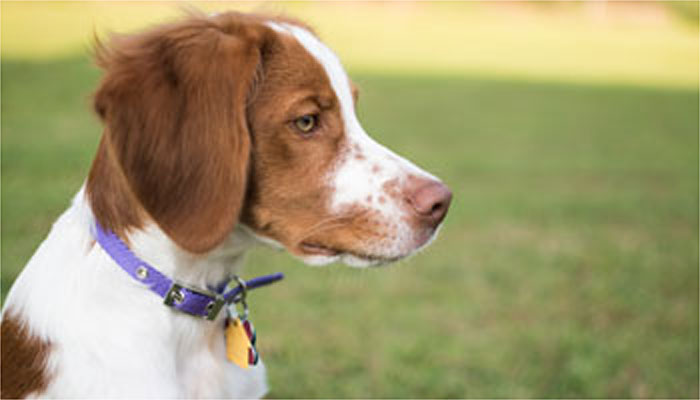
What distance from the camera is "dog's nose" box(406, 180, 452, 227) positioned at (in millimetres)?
2719

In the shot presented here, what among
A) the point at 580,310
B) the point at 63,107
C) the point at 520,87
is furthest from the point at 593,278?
the point at 520,87

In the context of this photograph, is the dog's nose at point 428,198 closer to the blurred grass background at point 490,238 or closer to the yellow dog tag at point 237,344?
the yellow dog tag at point 237,344

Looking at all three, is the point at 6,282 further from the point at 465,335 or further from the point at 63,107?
the point at 63,107

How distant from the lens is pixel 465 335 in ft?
17.5

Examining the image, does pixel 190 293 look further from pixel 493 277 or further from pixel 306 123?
pixel 493 277

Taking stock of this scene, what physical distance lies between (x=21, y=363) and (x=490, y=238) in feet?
17.6

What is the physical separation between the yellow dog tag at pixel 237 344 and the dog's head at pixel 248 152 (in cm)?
36

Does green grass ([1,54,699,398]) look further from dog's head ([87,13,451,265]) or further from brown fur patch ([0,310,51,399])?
brown fur patch ([0,310,51,399])

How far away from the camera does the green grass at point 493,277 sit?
15.5 feet

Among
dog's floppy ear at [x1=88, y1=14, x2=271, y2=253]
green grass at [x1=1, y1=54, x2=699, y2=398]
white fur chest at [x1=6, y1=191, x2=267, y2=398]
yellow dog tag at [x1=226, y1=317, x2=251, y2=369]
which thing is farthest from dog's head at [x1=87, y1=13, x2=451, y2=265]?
yellow dog tag at [x1=226, y1=317, x2=251, y2=369]

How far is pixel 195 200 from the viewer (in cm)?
250

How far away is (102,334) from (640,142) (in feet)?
38.5

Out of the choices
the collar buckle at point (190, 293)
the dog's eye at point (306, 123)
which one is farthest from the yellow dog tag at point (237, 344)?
the dog's eye at point (306, 123)

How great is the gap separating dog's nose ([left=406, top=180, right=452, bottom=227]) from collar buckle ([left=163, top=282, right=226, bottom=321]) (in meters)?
0.70
